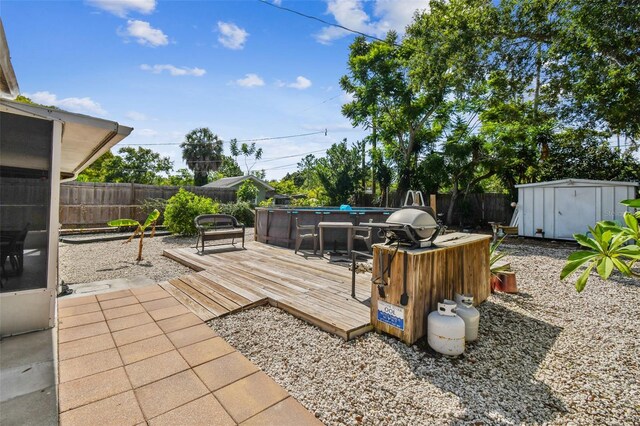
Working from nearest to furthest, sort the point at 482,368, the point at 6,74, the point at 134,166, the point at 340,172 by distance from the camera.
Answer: the point at 482,368 → the point at 6,74 → the point at 340,172 → the point at 134,166

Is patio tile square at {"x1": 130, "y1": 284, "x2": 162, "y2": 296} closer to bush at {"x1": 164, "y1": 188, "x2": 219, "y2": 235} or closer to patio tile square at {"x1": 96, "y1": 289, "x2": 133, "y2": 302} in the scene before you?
patio tile square at {"x1": 96, "y1": 289, "x2": 133, "y2": 302}

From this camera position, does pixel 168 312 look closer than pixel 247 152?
Yes

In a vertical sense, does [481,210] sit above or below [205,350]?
above

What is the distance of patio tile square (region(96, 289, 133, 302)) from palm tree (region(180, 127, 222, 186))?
30.0m

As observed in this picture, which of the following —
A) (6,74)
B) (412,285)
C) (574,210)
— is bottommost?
(412,285)

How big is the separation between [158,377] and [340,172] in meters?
14.0

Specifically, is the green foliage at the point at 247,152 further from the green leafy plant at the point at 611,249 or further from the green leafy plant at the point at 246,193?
the green leafy plant at the point at 611,249

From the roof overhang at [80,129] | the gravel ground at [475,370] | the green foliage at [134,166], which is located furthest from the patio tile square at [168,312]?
the green foliage at [134,166]

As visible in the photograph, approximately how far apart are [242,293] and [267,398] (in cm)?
200

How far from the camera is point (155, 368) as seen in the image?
7.55 feet

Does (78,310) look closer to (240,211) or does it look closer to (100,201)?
(240,211)

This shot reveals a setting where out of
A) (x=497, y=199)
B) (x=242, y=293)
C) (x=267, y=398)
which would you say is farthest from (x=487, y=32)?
(x=267, y=398)

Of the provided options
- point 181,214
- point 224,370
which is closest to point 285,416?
point 224,370

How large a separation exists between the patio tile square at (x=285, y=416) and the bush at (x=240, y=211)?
35.2ft
